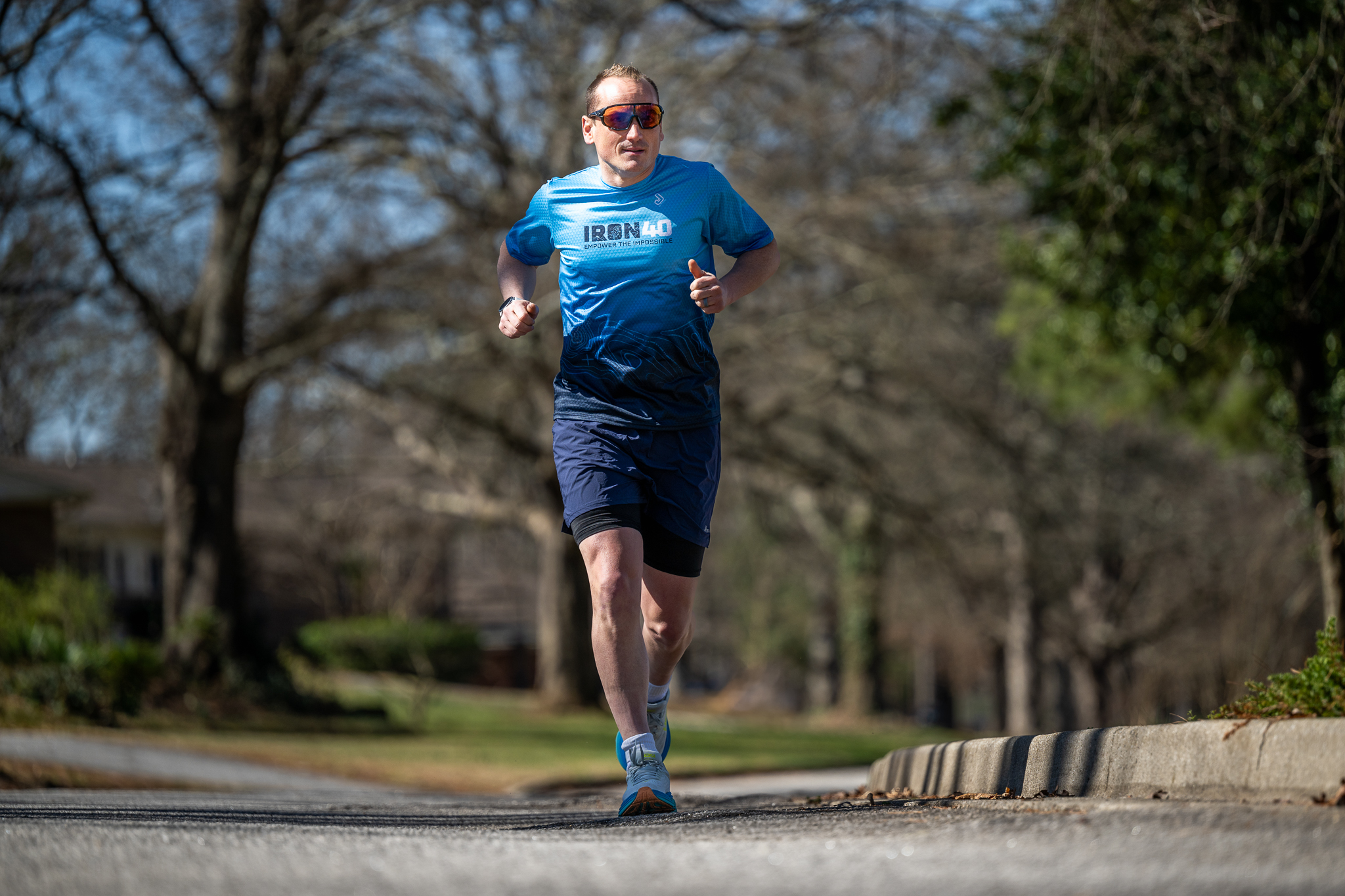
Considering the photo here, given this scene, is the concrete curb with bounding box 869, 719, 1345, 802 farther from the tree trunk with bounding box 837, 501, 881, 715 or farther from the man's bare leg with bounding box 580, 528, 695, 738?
the tree trunk with bounding box 837, 501, 881, 715

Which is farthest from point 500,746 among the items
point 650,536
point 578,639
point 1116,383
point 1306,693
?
point 1306,693

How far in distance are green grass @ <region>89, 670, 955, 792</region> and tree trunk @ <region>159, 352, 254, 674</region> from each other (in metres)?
2.11

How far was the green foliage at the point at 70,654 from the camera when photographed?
13039 mm

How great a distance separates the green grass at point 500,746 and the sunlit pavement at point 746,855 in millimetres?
6688

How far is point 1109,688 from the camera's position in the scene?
32.7m

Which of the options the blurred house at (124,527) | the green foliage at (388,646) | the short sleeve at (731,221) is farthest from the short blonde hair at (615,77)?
the blurred house at (124,527)

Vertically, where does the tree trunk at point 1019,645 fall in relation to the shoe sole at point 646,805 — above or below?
below

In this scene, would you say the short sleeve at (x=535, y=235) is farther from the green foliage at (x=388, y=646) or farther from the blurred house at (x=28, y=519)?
the green foliage at (x=388, y=646)

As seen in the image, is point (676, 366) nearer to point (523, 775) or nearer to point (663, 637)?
point (663, 637)

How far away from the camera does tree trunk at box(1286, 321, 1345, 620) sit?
810cm

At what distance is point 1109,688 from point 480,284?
22.2m

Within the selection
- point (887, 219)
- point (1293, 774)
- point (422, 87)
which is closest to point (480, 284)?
point (422, 87)

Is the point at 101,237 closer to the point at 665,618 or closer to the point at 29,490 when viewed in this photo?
the point at 665,618

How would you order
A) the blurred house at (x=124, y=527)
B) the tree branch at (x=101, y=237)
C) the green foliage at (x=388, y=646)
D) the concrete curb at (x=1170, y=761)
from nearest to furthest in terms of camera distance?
the concrete curb at (x=1170, y=761), the tree branch at (x=101, y=237), the green foliage at (x=388, y=646), the blurred house at (x=124, y=527)
